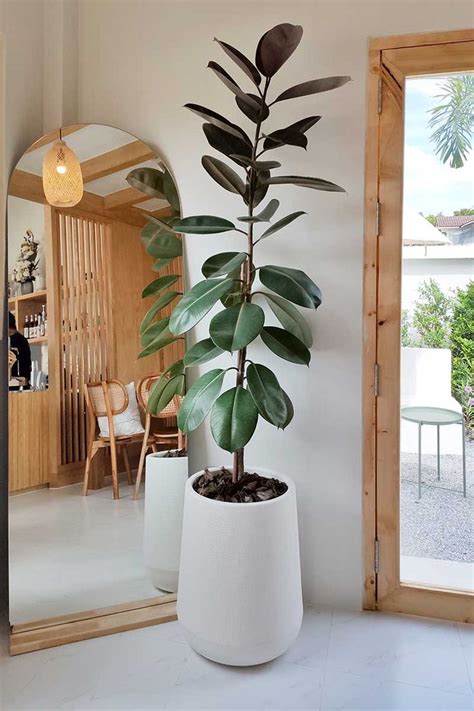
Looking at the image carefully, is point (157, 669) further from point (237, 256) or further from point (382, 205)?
point (382, 205)

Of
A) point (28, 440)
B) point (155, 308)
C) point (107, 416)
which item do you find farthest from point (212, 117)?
point (28, 440)

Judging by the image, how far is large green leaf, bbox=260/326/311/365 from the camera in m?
1.82

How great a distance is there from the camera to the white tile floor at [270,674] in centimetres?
157

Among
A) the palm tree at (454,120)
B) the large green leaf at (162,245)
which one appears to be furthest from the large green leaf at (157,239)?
the palm tree at (454,120)

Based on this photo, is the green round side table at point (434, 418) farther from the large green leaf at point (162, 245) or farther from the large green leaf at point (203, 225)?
the large green leaf at point (162, 245)

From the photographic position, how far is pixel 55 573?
2.01 metres

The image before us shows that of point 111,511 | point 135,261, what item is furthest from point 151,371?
point 111,511

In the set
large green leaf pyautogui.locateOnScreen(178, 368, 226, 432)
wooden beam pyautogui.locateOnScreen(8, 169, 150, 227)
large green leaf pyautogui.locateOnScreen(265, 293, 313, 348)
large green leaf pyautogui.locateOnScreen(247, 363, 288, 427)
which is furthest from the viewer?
wooden beam pyautogui.locateOnScreen(8, 169, 150, 227)

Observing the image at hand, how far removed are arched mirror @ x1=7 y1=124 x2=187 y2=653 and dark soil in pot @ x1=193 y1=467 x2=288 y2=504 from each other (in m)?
0.31

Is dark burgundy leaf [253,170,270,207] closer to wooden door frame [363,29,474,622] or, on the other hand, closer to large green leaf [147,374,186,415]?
wooden door frame [363,29,474,622]

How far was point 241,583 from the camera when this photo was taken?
1659mm

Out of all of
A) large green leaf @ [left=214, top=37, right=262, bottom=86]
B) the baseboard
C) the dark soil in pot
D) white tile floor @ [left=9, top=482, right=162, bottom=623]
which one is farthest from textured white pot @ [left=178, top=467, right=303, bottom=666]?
large green leaf @ [left=214, top=37, right=262, bottom=86]

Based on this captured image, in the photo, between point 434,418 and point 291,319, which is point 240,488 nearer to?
point 291,319

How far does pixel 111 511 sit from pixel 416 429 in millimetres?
1250
